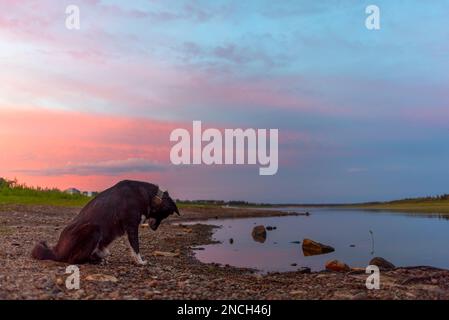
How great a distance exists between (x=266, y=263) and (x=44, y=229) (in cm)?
1374

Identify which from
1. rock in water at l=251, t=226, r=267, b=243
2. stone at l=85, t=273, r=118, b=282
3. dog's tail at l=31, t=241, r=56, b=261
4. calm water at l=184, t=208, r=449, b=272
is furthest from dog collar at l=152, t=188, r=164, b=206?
rock in water at l=251, t=226, r=267, b=243

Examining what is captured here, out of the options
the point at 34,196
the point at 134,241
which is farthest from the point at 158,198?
the point at 34,196

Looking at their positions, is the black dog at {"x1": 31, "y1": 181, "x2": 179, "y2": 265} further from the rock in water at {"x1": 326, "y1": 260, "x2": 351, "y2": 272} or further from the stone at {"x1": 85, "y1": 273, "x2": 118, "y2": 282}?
the rock in water at {"x1": 326, "y1": 260, "x2": 351, "y2": 272}

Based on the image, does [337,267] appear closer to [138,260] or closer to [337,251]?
[138,260]

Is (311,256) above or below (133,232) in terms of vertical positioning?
below

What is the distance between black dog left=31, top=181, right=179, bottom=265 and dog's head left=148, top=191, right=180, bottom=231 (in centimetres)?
4

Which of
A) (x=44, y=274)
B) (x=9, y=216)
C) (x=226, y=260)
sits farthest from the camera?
(x=9, y=216)

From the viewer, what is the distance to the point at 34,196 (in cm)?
5872

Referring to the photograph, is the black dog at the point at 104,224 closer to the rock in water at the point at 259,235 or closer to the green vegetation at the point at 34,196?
the rock in water at the point at 259,235

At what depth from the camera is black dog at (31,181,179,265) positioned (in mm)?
14898

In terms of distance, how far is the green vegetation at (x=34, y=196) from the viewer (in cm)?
5434

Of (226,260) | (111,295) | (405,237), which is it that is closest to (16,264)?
(111,295)
